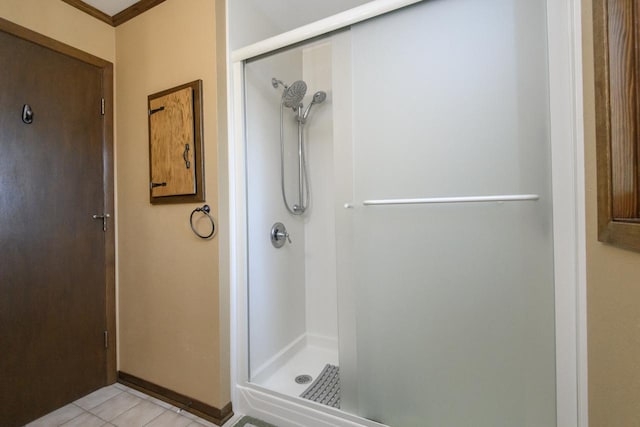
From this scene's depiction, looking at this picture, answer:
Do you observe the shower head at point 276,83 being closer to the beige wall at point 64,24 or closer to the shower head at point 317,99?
the shower head at point 317,99

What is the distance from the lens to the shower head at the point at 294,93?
1737mm

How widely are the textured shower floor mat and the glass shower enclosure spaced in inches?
1.0

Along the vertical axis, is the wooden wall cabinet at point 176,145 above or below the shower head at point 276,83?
below

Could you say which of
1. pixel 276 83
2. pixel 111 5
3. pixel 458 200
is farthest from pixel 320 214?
pixel 111 5

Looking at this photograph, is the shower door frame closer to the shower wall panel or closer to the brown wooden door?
the shower wall panel

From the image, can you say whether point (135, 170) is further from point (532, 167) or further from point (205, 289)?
point (532, 167)

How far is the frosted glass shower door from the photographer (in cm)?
92

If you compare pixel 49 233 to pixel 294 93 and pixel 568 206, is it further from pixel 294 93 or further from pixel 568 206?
pixel 568 206

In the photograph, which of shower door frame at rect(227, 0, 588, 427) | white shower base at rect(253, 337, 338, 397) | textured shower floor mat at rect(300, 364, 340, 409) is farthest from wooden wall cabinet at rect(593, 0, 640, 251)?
white shower base at rect(253, 337, 338, 397)

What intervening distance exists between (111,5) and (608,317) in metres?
2.70

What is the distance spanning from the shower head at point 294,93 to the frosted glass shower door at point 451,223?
625mm

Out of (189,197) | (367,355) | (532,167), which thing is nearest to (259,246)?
(189,197)

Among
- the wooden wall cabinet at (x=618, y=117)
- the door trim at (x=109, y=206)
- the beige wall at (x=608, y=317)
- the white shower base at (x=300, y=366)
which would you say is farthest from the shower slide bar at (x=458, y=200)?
the door trim at (x=109, y=206)

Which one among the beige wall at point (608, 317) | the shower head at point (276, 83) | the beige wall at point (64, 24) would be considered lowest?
the beige wall at point (608, 317)
